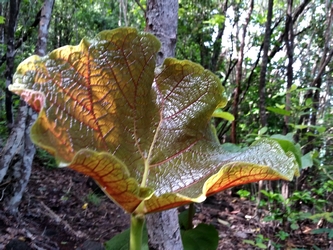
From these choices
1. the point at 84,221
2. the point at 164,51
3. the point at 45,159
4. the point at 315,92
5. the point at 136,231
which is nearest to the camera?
the point at 136,231

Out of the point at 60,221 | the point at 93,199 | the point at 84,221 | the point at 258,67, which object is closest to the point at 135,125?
the point at 60,221

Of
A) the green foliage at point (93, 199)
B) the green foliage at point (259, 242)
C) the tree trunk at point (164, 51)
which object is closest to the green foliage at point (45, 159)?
the green foliage at point (93, 199)

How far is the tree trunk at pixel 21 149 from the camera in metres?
2.56

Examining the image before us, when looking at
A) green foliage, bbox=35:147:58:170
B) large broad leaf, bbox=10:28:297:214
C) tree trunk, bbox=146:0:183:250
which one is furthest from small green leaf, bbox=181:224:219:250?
green foliage, bbox=35:147:58:170

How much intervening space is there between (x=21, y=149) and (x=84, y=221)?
0.92 metres

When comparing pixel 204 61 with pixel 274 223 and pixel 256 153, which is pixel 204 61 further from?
pixel 256 153

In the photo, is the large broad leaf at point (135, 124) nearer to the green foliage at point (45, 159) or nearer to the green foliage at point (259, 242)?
the green foliage at point (259, 242)

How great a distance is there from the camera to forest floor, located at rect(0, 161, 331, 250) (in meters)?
2.44

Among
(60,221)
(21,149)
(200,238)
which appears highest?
(200,238)

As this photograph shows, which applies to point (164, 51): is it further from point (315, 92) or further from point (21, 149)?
point (315, 92)

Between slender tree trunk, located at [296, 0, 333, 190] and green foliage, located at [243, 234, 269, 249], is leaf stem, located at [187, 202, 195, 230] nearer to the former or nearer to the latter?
green foliage, located at [243, 234, 269, 249]

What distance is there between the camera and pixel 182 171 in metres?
0.63

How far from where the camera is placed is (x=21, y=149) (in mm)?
2783

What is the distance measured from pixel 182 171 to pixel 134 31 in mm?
271
